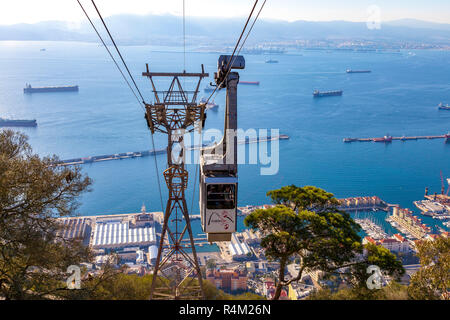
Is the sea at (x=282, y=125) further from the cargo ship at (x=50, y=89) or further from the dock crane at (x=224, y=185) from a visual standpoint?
the dock crane at (x=224, y=185)

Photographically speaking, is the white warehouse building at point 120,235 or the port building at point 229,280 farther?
the white warehouse building at point 120,235

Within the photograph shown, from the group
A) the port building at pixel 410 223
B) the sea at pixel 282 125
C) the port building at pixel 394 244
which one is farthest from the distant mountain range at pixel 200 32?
the port building at pixel 394 244

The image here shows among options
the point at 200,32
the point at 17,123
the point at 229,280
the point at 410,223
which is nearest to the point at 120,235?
the point at 229,280

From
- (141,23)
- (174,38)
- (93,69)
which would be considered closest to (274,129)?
(93,69)

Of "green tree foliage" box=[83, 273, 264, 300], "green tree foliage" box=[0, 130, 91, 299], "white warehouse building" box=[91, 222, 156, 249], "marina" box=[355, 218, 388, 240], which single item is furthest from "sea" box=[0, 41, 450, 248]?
"green tree foliage" box=[0, 130, 91, 299]

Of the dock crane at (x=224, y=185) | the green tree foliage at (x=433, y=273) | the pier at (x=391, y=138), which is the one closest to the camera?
the green tree foliage at (x=433, y=273)

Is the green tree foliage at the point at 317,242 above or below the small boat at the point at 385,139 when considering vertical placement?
above
